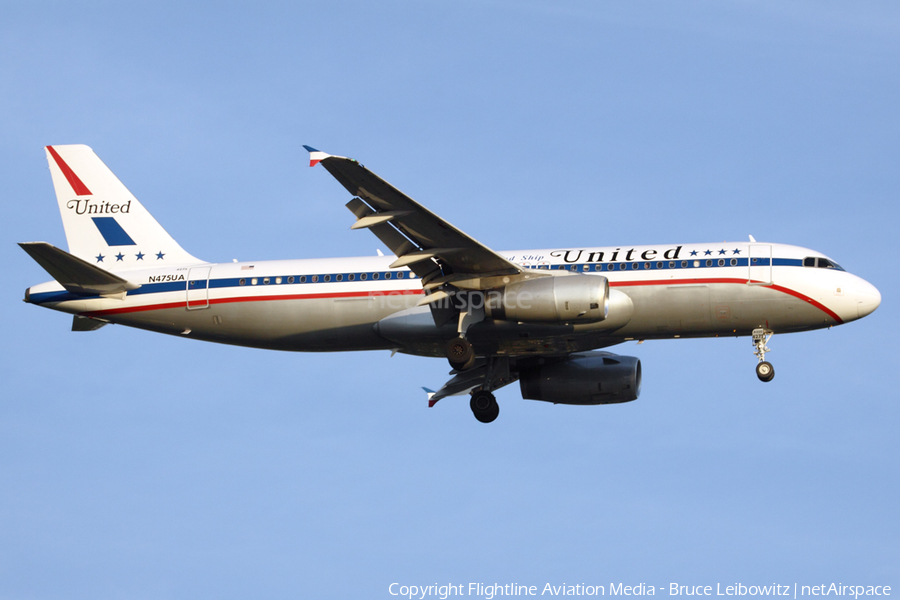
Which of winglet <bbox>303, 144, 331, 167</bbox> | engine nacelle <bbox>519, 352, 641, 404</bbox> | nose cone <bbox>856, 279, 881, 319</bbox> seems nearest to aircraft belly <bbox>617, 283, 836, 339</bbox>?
nose cone <bbox>856, 279, 881, 319</bbox>

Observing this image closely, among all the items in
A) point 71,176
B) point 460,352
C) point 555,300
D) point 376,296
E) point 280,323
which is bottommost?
point 460,352

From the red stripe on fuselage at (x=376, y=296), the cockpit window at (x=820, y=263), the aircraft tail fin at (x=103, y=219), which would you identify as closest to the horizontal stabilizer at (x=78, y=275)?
the red stripe on fuselage at (x=376, y=296)

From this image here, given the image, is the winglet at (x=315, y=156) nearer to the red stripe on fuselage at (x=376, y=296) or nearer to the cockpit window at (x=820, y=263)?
the red stripe on fuselage at (x=376, y=296)

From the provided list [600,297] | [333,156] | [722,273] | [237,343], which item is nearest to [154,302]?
[237,343]

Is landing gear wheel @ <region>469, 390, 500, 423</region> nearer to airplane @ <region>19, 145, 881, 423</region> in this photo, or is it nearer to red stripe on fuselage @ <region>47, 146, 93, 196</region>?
airplane @ <region>19, 145, 881, 423</region>

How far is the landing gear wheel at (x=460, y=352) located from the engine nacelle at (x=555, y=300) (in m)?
1.91

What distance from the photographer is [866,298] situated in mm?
35625

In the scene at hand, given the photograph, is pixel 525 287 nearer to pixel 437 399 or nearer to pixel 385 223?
pixel 385 223

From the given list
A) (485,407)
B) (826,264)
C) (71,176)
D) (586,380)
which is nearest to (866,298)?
(826,264)

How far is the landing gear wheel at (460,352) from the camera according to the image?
118ft

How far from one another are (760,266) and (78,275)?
23.9 meters

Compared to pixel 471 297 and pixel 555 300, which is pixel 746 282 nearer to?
pixel 555 300

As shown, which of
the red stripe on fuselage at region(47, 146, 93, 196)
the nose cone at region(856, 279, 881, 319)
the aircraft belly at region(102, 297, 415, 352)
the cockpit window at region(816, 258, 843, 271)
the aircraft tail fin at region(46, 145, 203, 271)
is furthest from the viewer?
the red stripe on fuselage at region(47, 146, 93, 196)

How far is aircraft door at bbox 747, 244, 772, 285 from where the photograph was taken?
1400 inches
